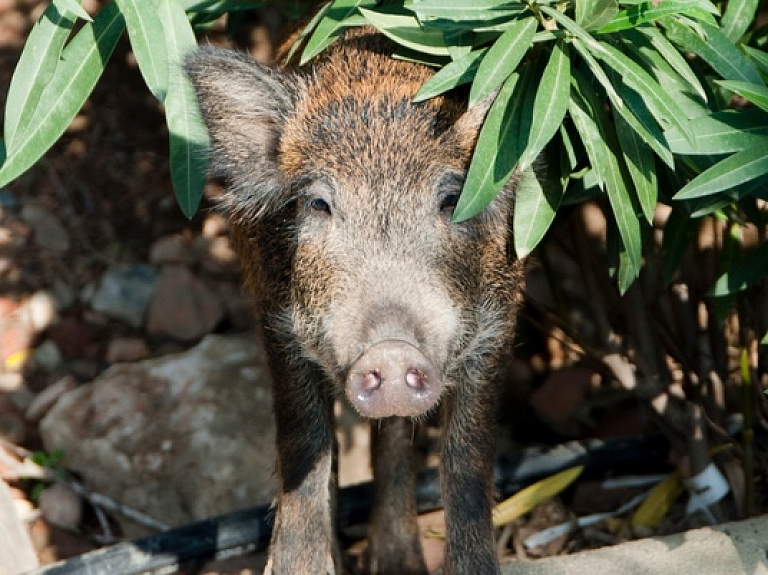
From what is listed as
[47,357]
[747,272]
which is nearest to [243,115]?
[747,272]

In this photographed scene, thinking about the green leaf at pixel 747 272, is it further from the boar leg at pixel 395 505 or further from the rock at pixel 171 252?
the rock at pixel 171 252

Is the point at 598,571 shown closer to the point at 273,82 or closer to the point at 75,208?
the point at 273,82

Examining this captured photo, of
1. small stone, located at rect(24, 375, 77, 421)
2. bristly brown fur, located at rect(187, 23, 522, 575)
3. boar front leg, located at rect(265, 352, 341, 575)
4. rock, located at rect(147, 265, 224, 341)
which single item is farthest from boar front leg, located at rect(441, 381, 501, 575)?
small stone, located at rect(24, 375, 77, 421)

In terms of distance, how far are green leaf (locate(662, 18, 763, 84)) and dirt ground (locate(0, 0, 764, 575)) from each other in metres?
2.28

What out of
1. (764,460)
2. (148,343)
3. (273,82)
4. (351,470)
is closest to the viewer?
(273,82)

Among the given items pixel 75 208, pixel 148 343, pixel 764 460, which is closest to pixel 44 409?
pixel 148 343

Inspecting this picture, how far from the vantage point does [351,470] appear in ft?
17.9

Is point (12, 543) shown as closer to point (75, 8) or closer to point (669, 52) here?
point (75, 8)

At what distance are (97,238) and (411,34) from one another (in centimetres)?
318

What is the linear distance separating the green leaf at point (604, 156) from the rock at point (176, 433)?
2.00 meters

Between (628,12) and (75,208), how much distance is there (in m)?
3.76

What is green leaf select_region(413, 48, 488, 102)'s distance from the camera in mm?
3475

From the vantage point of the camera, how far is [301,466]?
412 cm

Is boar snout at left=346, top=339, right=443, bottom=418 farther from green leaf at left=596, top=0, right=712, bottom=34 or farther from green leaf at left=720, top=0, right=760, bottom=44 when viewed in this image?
green leaf at left=720, top=0, right=760, bottom=44
